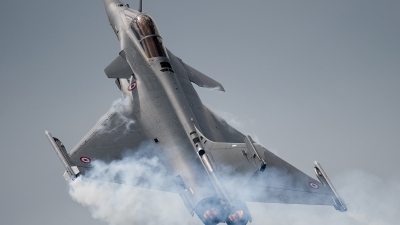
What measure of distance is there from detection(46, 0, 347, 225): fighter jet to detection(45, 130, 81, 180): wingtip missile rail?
1.5 inches

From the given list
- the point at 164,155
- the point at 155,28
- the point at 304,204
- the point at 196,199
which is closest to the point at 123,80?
the point at 155,28

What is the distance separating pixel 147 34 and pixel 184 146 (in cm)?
745

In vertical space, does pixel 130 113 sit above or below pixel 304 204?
above

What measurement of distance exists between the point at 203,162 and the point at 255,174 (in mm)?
2093

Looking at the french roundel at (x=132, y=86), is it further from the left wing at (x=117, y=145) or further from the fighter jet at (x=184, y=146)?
the left wing at (x=117, y=145)

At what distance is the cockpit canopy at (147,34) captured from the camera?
95.6 feet

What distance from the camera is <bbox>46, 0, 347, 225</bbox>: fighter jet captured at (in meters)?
22.8

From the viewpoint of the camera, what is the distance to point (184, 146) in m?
24.7

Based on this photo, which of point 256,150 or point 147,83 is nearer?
point 256,150

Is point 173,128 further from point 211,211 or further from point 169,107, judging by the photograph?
point 211,211

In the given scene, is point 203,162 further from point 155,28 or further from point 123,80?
point 155,28

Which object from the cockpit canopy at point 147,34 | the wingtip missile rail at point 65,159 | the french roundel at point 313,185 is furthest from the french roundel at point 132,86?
the french roundel at point 313,185

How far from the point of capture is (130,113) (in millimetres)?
26859

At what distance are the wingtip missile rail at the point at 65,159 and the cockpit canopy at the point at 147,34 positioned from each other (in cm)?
709
